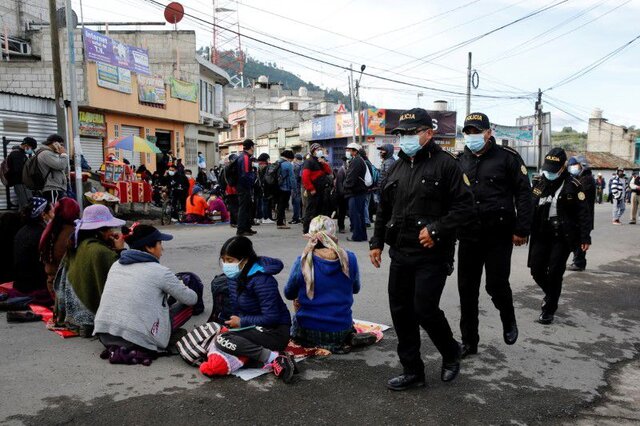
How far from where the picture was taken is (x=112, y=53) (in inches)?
819

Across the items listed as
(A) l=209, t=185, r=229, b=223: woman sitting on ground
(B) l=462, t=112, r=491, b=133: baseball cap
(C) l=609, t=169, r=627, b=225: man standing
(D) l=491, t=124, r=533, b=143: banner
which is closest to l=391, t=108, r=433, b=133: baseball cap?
(B) l=462, t=112, r=491, b=133: baseball cap

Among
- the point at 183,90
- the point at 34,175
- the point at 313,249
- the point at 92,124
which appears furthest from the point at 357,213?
the point at 183,90

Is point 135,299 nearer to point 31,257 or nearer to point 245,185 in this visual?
point 31,257

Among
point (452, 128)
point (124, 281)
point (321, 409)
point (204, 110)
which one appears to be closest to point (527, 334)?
point (321, 409)

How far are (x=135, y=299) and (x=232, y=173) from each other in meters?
7.02

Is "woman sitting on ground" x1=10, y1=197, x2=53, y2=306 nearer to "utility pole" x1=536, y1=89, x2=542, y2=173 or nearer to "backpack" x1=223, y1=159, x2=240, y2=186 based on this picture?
"backpack" x1=223, y1=159, x2=240, y2=186

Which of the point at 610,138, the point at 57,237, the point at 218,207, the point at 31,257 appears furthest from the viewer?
the point at 610,138

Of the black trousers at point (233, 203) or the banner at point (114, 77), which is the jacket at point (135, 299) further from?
the banner at point (114, 77)

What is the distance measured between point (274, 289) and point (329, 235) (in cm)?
65

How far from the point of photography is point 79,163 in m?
11.9

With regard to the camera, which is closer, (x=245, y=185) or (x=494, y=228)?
(x=494, y=228)

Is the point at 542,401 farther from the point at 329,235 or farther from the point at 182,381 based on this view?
the point at 182,381

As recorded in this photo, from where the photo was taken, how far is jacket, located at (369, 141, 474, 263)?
363cm

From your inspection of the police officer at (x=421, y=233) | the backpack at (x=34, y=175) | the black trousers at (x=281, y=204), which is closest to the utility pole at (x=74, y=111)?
the backpack at (x=34, y=175)
